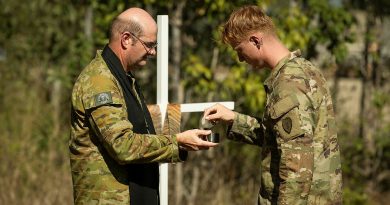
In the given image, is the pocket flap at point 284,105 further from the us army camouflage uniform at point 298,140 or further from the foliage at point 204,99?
the foliage at point 204,99

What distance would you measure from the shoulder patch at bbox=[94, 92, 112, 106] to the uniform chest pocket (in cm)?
67

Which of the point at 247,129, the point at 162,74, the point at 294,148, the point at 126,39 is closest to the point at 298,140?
the point at 294,148

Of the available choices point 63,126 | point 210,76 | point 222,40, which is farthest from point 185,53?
point 222,40

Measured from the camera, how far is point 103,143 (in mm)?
2861

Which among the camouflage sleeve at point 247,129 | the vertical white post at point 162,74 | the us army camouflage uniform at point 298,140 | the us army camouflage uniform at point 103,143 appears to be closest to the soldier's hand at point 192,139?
the us army camouflage uniform at point 103,143

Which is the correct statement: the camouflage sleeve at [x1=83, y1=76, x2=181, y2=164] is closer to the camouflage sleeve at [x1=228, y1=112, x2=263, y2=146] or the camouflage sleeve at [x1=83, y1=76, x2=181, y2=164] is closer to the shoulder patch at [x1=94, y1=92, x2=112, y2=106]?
the shoulder patch at [x1=94, y1=92, x2=112, y2=106]

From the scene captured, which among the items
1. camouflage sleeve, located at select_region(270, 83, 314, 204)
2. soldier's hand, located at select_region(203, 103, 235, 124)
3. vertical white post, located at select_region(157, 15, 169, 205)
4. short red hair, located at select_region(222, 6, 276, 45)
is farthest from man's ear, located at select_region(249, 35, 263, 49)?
vertical white post, located at select_region(157, 15, 169, 205)

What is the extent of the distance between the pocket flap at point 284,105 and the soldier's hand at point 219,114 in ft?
2.06

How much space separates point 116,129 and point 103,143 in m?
0.11

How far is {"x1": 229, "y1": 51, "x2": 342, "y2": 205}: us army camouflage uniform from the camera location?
268cm

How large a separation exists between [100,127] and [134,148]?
0.53 feet

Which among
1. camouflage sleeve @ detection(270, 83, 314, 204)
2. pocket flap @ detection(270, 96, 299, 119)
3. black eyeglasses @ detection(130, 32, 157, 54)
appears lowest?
camouflage sleeve @ detection(270, 83, 314, 204)

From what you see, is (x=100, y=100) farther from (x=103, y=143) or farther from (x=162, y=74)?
(x=162, y=74)

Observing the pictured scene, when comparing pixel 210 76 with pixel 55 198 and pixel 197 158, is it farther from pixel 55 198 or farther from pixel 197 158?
pixel 55 198
